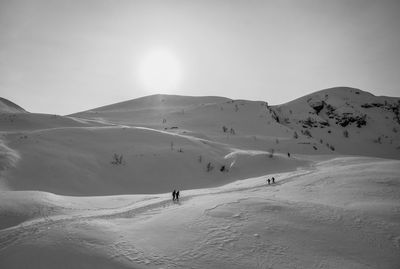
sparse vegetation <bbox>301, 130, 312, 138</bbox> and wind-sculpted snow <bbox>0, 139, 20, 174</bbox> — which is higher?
sparse vegetation <bbox>301, 130, 312, 138</bbox>

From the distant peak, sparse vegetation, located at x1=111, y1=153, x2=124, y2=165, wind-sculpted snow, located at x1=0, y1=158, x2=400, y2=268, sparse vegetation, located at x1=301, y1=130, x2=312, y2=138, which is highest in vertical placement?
the distant peak

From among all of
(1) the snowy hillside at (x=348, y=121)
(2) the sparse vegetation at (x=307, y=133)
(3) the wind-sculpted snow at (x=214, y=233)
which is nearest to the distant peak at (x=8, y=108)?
(3) the wind-sculpted snow at (x=214, y=233)

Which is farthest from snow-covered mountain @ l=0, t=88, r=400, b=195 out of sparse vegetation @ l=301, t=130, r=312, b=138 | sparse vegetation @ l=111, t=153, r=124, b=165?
sparse vegetation @ l=301, t=130, r=312, b=138

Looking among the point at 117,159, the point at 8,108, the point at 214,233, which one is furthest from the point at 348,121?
the point at 8,108

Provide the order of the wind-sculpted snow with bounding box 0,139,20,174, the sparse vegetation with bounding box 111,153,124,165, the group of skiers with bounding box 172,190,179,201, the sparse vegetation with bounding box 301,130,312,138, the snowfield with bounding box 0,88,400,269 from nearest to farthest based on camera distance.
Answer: the snowfield with bounding box 0,88,400,269 < the group of skiers with bounding box 172,190,179,201 < the wind-sculpted snow with bounding box 0,139,20,174 < the sparse vegetation with bounding box 111,153,124,165 < the sparse vegetation with bounding box 301,130,312,138

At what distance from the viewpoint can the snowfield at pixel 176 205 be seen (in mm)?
8953

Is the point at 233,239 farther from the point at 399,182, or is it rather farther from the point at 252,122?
the point at 252,122

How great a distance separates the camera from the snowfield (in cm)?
895

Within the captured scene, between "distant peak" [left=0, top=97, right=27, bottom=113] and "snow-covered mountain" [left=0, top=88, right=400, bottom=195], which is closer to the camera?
"snow-covered mountain" [left=0, top=88, right=400, bottom=195]

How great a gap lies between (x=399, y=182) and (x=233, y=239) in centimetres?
1320

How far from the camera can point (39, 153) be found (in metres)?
24.9

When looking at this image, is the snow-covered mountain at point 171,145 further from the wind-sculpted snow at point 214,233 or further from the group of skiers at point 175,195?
the wind-sculpted snow at point 214,233

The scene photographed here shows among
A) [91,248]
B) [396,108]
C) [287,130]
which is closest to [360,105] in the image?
[396,108]

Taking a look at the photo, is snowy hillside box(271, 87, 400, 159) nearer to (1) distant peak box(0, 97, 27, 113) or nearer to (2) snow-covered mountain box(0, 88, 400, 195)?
(2) snow-covered mountain box(0, 88, 400, 195)
